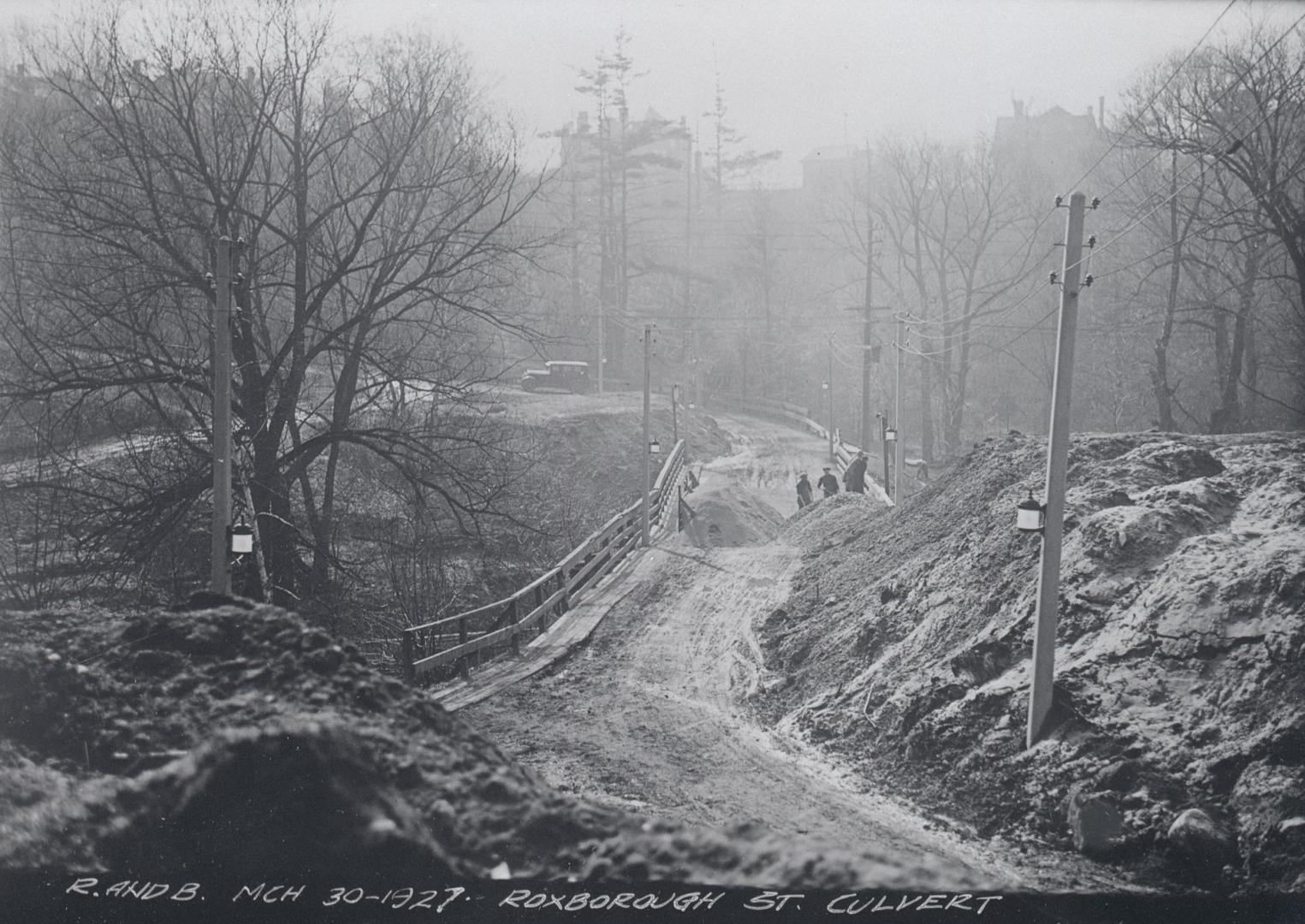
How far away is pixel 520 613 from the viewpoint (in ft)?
55.7

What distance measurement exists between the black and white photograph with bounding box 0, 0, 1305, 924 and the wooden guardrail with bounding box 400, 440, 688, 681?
0.39ft

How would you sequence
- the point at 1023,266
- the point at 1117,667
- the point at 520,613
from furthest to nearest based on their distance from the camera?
the point at 1023,266, the point at 520,613, the point at 1117,667

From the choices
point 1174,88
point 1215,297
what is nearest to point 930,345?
point 1215,297

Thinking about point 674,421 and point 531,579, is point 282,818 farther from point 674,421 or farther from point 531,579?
point 674,421

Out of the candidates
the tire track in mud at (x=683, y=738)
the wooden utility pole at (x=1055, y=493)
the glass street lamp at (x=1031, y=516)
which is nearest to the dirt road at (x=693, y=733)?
the tire track in mud at (x=683, y=738)

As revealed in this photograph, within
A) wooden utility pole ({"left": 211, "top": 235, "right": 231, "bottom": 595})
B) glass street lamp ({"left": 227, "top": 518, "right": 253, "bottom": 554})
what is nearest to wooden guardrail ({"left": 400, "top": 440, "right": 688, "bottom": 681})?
wooden utility pole ({"left": 211, "top": 235, "right": 231, "bottom": 595})

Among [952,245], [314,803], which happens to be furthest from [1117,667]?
[952,245]

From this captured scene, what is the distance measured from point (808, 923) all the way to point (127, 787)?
3.56 m

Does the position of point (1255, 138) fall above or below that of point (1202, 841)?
above

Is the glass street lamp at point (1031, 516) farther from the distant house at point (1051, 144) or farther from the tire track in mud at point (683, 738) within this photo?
the distant house at point (1051, 144)

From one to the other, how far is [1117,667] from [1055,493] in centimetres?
157

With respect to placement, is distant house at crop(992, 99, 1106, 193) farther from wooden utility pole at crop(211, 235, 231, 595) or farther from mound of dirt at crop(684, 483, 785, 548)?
wooden utility pole at crop(211, 235, 231, 595)

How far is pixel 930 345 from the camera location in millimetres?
42844

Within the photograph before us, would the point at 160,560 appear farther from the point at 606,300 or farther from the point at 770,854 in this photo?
the point at 606,300
